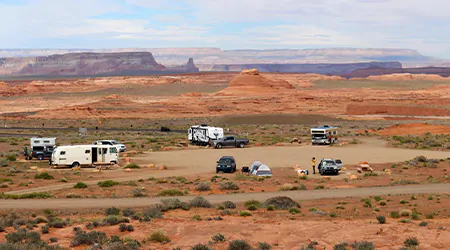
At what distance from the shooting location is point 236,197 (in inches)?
1323

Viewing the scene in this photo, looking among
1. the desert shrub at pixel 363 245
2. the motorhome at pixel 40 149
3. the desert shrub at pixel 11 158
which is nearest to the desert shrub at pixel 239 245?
the desert shrub at pixel 363 245

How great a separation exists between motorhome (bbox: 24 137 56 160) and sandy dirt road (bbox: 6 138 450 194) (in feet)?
22.9

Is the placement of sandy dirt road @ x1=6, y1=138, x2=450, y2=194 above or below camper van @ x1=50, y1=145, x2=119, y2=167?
below

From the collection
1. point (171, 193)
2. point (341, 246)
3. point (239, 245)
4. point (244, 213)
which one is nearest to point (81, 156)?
point (171, 193)

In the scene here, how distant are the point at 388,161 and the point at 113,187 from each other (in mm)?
23901

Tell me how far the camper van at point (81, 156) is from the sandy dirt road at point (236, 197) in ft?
47.1

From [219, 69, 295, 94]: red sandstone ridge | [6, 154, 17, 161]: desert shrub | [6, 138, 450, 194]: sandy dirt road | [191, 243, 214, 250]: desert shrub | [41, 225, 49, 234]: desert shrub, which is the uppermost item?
[219, 69, 295, 94]: red sandstone ridge

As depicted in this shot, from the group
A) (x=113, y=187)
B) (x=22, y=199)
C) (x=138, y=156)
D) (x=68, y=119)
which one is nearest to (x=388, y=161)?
(x=138, y=156)

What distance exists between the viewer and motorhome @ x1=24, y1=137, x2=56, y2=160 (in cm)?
5253

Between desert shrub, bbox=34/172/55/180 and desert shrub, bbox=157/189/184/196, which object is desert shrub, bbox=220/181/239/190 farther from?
desert shrub, bbox=34/172/55/180

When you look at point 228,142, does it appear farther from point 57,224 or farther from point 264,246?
point 264,246

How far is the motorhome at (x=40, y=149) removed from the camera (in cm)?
5253

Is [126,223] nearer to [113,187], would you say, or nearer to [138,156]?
[113,187]

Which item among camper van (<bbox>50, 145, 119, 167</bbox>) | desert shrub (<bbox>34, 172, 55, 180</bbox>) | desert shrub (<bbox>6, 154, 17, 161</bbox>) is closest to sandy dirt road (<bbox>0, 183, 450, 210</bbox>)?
desert shrub (<bbox>34, 172, 55, 180</bbox>)
